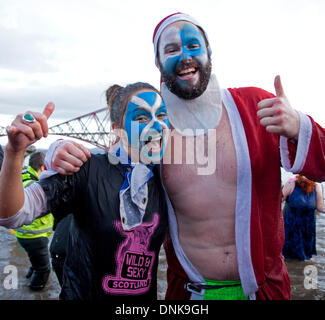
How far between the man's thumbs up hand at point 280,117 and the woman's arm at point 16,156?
1030 millimetres

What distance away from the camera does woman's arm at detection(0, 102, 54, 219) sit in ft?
3.94

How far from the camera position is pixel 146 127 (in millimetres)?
1678

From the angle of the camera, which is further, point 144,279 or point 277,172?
point 277,172

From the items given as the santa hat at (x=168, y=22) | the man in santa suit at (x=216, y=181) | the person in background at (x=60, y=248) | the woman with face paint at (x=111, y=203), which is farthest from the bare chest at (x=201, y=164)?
the person in background at (x=60, y=248)

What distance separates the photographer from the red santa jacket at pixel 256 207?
1.64m

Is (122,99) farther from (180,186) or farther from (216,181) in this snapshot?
(216,181)

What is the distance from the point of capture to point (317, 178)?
5.03 ft

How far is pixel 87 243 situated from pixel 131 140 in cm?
62

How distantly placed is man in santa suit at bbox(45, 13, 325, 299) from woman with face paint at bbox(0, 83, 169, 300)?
18 centimetres

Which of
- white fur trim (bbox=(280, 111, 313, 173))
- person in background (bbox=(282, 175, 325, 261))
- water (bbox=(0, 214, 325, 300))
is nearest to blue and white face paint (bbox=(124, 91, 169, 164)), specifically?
white fur trim (bbox=(280, 111, 313, 173))

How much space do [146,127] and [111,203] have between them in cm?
48

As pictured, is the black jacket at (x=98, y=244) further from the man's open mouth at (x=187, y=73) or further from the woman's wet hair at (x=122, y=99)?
the man's open mouth at (x=187, y=73)

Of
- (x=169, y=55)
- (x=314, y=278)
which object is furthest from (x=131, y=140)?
(x=314, y=278)
